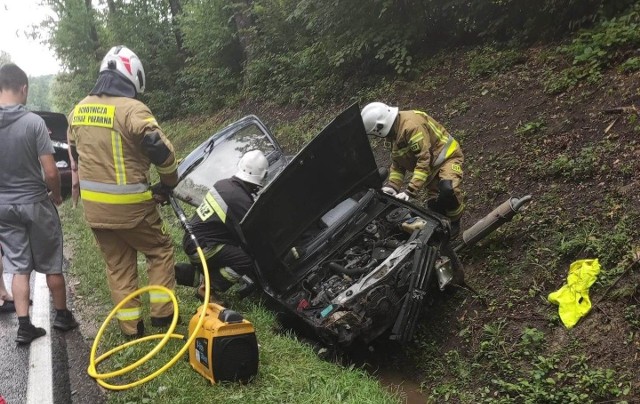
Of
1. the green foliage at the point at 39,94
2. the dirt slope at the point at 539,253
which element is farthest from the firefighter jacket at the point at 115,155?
the green foliage at the point at 39,94

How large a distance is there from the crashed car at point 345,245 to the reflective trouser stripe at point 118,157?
3.38 ft

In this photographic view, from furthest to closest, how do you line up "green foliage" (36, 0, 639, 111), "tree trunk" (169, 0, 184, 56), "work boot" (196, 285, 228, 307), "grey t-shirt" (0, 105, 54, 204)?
"tree trunk" (169, 0, 184, 56) < "green foliage" (36, 0, 639, 111) < "work boot" (196, 285, 228, 307) < "grey t-shirt" (0, 105, 54, 204)

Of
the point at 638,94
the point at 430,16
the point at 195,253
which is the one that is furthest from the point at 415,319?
the point at 430,16

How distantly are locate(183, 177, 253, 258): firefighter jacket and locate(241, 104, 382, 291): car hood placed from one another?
430 mm

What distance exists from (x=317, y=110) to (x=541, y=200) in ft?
18.1

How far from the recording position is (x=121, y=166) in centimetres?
388

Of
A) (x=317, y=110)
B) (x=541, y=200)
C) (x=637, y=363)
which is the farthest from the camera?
(x=317, y=110)

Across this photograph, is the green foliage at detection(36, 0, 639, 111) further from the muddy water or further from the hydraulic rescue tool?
the hydraulic rescue tool

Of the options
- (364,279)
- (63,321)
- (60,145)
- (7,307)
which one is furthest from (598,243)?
(60,145)

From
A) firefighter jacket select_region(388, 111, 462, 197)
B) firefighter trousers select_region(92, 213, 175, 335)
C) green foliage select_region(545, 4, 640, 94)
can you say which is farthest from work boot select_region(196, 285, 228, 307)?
green foliage select_region(545, 4, 640, 94)

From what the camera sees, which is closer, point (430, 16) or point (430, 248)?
point (430, 248)

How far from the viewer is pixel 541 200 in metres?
4.76

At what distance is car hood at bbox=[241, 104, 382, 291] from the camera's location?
3770 millimetres

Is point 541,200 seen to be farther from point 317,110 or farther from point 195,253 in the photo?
point 317,110
